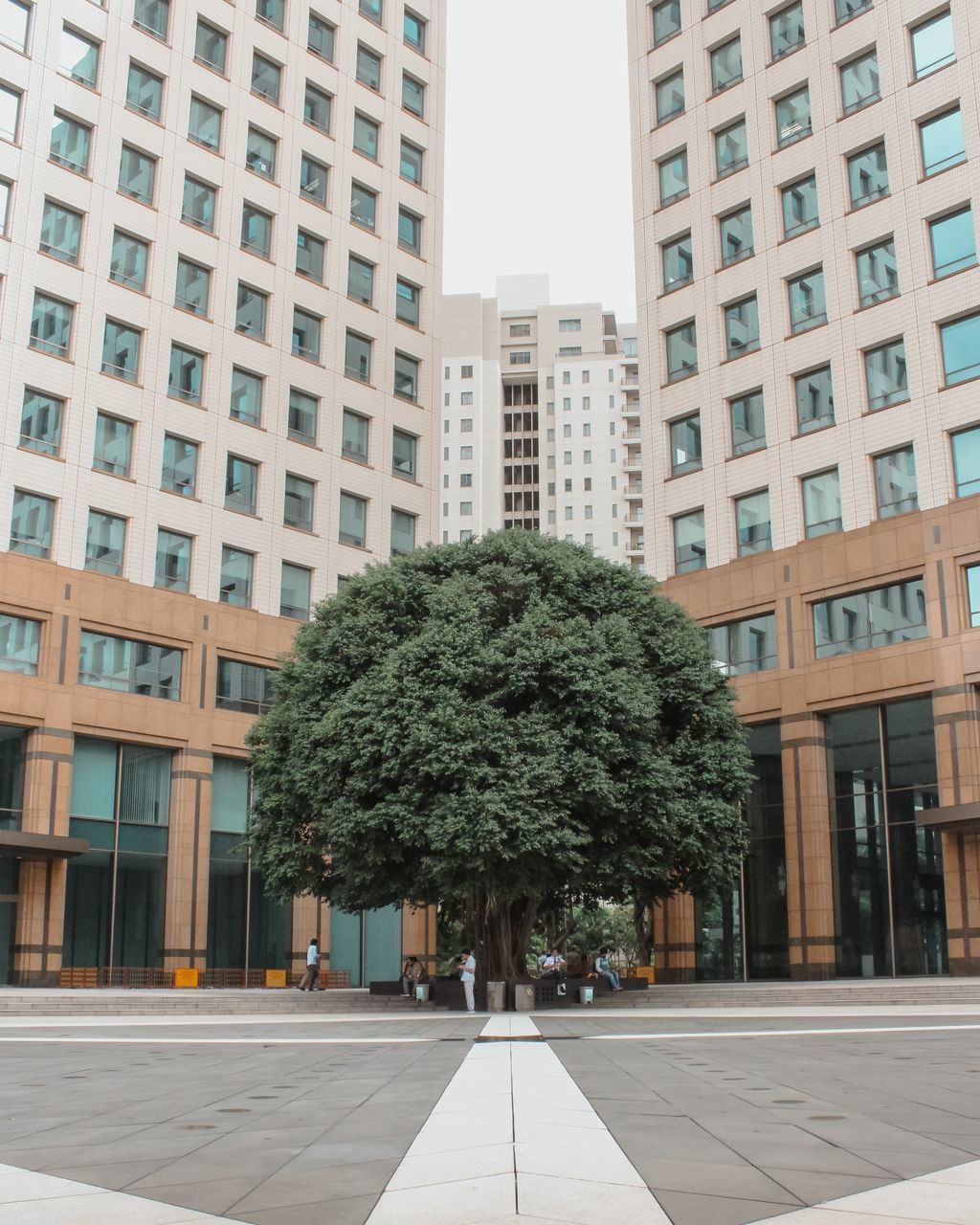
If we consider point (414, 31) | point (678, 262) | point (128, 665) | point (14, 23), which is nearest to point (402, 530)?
point (128, 665)

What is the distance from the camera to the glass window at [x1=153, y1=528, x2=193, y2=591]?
144 feet

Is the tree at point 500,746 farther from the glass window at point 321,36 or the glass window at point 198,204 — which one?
the glass window at point 321,36

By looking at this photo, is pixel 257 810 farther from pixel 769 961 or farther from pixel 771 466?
pixel 771 466

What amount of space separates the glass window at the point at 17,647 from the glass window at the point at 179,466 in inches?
299

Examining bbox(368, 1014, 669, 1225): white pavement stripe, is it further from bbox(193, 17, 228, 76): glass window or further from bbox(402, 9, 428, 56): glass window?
bbox(402, 9, 428, 56): glass window

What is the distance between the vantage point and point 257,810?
34.4 metres

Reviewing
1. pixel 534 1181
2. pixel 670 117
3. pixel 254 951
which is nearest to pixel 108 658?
pixel 254 951

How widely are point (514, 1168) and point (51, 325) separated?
40137 millimetres

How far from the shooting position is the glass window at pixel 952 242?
1560 inches

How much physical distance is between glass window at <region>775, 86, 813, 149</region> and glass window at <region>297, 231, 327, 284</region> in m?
18.6

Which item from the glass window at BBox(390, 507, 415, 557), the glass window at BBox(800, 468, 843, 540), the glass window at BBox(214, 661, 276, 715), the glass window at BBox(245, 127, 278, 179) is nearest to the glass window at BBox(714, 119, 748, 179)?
the glass window at BBox(800, 468, 843, 540)

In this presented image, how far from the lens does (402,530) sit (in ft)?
176

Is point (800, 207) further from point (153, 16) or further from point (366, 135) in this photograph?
point (153, 16)

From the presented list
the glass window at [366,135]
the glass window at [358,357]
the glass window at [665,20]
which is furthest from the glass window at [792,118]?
the glass window at [358,357]
